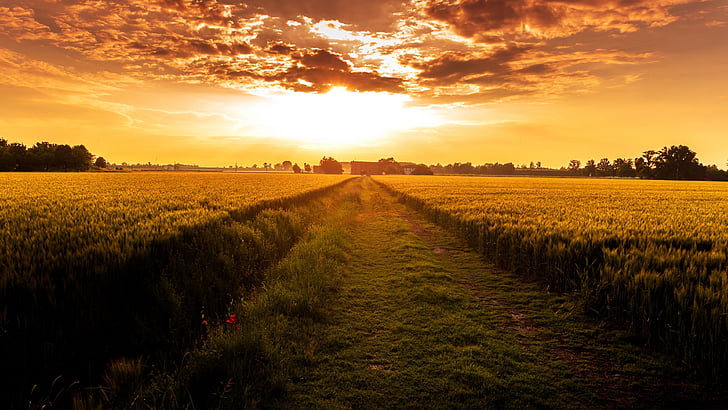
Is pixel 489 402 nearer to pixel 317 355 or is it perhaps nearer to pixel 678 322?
pixel 317 355

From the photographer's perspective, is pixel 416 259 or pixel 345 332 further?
pixel 416 259

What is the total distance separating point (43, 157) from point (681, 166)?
200 meters

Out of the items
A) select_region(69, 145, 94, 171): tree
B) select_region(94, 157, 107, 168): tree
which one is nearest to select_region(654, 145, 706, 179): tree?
select_region(69, 145, 94, 171): tree

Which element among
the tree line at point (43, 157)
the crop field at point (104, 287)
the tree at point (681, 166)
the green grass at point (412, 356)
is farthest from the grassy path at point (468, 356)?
the tree at point (681, 166)

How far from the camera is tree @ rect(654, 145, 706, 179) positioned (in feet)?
370

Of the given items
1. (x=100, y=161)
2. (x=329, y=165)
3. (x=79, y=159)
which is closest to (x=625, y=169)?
(x=329, y=165)

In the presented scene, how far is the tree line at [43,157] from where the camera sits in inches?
A: 3290

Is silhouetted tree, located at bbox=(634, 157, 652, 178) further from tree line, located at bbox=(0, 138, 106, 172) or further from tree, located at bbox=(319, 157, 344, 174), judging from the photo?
tree line, located at bbox=(0, 138, 106, 172)

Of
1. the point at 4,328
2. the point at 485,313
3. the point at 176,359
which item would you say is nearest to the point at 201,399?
the point at 176,359

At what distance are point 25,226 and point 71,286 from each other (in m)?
4.76

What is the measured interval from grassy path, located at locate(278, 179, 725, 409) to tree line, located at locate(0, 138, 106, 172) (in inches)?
4653

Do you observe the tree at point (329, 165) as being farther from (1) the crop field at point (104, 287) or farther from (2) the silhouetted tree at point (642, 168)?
(1) the crop field at point (104, 287)

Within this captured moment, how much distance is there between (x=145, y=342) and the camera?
4.83 m

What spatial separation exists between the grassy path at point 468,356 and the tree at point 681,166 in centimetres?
14788
